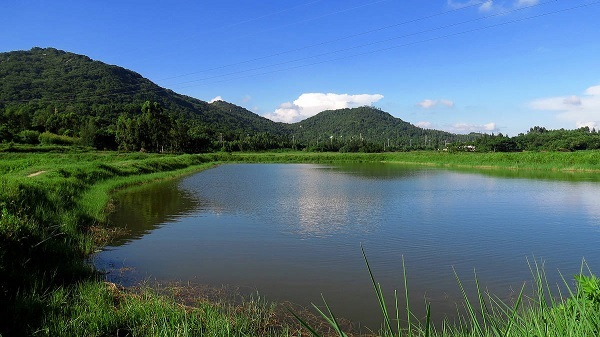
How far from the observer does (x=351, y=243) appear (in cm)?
1112

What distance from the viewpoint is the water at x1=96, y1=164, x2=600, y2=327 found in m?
7.79

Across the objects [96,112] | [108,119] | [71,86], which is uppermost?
[71,86]

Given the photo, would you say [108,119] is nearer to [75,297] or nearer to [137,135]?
[137,135]

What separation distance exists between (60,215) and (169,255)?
3.15 meters

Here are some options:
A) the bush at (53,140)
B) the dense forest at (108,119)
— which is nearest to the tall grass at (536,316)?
the dense forest at (108,119)

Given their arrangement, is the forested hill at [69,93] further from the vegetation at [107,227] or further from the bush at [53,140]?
the bush at [53,140]

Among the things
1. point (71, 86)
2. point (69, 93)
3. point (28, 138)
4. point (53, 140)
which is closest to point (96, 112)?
point (69, 93)

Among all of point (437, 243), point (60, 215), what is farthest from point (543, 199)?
point (60, 215)

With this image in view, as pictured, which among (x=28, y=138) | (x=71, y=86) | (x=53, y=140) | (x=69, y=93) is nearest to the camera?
(x=28, y=138)

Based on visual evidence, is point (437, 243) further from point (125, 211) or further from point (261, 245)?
point (125, 211)

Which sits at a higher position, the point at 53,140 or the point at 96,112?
the point at 96,112

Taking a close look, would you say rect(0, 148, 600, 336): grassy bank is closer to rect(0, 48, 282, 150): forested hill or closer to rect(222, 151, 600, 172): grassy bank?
rect(222, 151, 600, 172): grassy bank

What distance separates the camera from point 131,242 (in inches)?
436

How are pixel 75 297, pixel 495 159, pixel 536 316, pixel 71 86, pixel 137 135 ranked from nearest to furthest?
pixel 536 316 < pixel 75 297 < pixel 495 159 < pixel 137 135 < pixel 71 86
